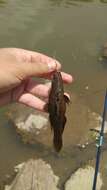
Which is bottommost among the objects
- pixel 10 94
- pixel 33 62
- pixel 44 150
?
pixel 44 150

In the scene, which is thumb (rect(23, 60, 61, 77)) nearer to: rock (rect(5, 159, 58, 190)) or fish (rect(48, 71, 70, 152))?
fish (rect(48, 71, 70, 152))

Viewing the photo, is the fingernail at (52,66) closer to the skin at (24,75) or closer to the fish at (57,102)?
the skin at (24,75)

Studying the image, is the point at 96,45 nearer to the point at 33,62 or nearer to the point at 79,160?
the point at 79,160

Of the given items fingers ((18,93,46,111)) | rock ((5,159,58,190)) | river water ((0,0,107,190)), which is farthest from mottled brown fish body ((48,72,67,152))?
river water ((0,0,107,190))

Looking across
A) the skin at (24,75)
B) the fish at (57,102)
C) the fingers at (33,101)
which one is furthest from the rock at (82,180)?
the fish at (57,102)

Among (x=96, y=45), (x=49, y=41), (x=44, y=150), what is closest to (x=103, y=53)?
(x=96, y=45)

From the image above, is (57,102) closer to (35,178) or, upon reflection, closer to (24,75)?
(24,75)
